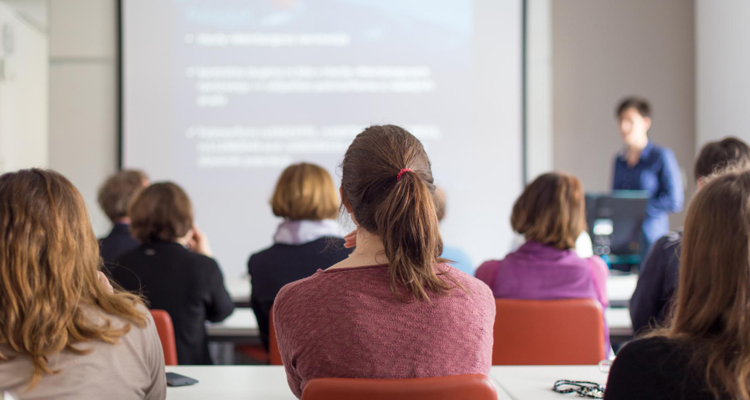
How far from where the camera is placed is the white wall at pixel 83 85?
4.87m

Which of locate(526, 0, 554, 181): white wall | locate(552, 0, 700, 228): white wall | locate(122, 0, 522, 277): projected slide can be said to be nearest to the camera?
locate(122, 0, 522, 277): projected slide

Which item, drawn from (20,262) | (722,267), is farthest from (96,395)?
(722,267)

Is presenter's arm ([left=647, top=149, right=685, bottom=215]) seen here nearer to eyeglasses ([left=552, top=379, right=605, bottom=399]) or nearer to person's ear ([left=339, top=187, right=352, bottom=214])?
eyeglasses ([left=552, top=379, right=605, bottom=399])

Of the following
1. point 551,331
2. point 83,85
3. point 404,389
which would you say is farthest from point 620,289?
point 83,85

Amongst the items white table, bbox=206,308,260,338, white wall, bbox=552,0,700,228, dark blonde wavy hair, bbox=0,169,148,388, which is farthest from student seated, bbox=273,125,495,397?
white wall, bbox=552,0,700,228

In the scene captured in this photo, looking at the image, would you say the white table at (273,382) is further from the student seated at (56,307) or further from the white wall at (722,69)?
the white wall at (722,69)

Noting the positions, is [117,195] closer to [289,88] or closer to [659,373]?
[289,88]

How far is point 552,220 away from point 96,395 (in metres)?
1.56

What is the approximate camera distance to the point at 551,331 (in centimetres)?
199

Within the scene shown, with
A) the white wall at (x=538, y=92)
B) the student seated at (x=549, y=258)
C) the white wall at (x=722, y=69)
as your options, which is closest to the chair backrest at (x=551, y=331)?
the student seated at (x=549, y=258)

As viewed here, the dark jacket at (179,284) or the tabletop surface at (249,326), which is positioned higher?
the dark jacket at (179,284)

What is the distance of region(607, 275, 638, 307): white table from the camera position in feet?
9.68

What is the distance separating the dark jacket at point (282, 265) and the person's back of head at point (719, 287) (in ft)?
4.91

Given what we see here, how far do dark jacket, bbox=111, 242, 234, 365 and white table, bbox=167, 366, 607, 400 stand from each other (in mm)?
617
